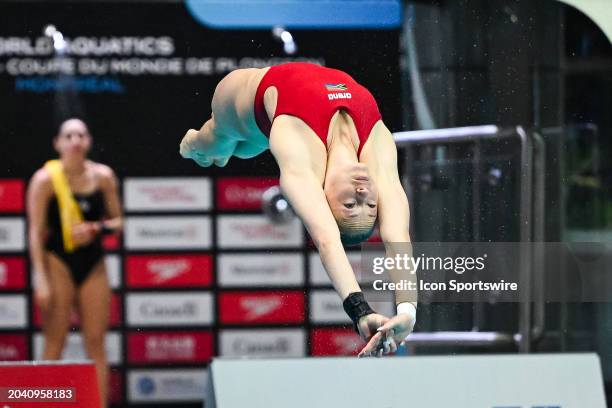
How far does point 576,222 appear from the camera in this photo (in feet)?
12.2

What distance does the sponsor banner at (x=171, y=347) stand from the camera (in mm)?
3871

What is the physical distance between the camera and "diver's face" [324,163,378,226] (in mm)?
2758

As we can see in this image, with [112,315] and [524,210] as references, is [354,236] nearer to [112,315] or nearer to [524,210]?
[524,210]

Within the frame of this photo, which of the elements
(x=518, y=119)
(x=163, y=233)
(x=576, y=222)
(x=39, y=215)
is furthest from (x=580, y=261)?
(x=39, y=215)

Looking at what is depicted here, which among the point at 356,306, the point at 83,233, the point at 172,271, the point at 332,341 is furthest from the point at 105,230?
the point at 356,306

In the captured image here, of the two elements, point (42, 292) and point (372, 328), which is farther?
point (42, 292)

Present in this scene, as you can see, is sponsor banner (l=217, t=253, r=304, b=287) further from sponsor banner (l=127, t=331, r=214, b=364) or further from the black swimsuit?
the black swimsuit

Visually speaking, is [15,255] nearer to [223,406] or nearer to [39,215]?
[39,215]

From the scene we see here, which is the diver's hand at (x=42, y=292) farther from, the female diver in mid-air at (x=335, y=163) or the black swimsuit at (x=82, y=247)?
the female diver in mid-air at (x=335, y=163)

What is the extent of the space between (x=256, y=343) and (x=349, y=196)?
1371 millimetres

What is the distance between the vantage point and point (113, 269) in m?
3.81

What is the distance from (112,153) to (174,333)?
0.81m

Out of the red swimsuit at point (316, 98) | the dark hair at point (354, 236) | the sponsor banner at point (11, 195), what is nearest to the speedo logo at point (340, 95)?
the red swimsuit at point (316, 98)

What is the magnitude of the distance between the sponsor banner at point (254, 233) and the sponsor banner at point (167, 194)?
0.12 m
